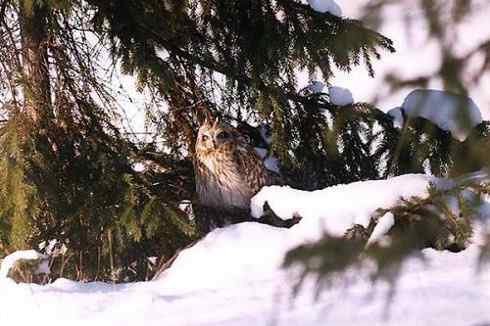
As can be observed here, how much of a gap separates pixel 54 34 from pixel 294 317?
2.41 meters

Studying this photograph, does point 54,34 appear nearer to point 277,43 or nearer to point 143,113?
point 143,113

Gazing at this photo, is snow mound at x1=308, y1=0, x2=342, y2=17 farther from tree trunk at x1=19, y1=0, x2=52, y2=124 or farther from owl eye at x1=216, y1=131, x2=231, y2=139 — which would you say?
tree trunk at x1=19, y1=0, x2=52, y2=124

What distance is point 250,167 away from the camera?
15.4ft

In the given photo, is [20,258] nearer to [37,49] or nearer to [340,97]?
[37,49]

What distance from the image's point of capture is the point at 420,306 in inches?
101

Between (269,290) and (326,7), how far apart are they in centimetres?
216

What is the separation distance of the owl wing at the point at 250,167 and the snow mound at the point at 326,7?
2.83ft

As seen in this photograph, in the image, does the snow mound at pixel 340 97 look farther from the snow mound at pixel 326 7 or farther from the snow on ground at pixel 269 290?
the snow on ground at pixel 269 290

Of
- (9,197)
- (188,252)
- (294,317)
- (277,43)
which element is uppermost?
(277,43)

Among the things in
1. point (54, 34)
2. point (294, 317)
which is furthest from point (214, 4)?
point (294, 317)

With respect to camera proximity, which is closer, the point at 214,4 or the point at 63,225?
the point at 63,225

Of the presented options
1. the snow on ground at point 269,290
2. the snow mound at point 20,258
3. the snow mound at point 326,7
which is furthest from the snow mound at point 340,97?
the snow mound at point 20,258

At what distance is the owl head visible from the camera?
14.9 ft

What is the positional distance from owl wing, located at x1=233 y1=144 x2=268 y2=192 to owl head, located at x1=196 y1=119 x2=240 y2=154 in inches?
3.0
